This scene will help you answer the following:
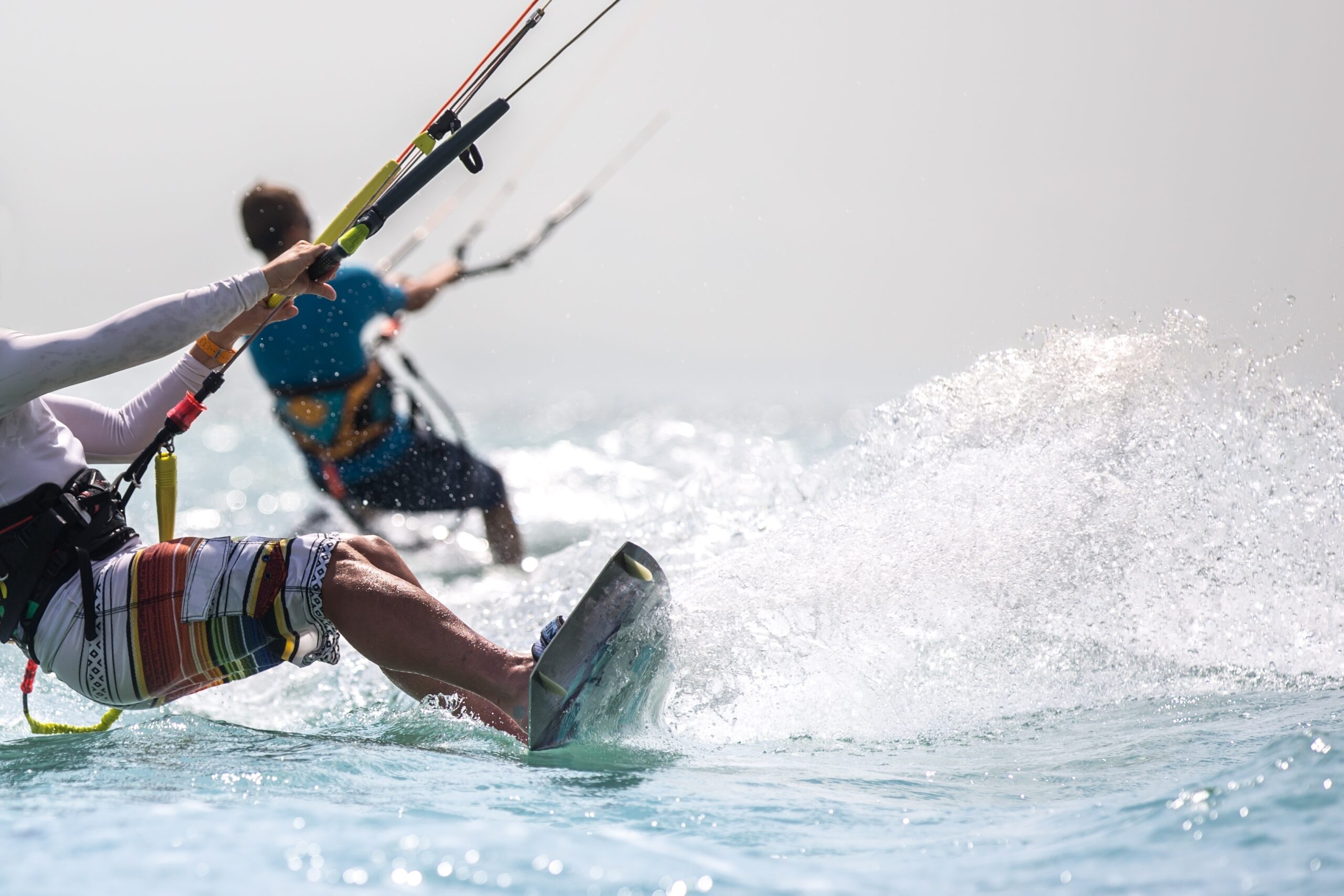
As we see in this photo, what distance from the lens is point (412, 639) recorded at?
2.39 metres

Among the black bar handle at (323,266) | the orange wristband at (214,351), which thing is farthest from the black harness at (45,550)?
the black bar handle at (323,266)

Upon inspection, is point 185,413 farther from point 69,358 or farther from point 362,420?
point 362,420

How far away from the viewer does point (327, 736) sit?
2693mm

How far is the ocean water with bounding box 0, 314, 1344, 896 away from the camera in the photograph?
1.69 meters

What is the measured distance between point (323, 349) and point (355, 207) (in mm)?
2219

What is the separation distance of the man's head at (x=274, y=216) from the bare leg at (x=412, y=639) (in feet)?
6.81

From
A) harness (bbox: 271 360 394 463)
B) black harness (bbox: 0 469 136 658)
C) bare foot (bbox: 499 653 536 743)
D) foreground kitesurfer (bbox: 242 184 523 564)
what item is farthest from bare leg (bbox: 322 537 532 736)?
harness (bbox: 271 360 394 463)

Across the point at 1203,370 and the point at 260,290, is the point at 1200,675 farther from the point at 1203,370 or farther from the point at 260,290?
the point at 260,290

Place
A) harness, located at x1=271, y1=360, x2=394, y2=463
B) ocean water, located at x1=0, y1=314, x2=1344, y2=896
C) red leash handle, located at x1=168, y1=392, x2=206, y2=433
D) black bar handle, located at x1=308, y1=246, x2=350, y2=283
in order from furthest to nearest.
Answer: harness, located at x1=271, y1=360, x2=394, y2=463 < red leash handle, located at x1=168, y1=392, x2=206, y2=433 < black bar handle, located at x1=308, y1=246, x2=350, y2=283 < ocean water, located at x1=0, y1=314, x2=1344, y2=896

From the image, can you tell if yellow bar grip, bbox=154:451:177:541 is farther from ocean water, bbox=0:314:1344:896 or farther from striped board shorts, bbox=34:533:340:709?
ocean water, bbox=0:314:1344:896

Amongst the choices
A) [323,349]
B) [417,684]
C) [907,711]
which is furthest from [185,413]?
[323,349]

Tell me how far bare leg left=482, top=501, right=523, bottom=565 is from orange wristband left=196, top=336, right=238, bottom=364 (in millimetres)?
2742

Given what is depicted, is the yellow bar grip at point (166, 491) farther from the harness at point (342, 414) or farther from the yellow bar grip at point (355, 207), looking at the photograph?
the harness at point (342, 414)

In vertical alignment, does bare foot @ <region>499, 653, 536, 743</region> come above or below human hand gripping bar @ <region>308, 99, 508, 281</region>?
below
